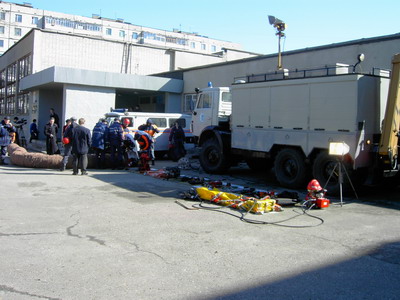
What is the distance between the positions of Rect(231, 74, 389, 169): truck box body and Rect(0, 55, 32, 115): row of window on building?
71.3 ft

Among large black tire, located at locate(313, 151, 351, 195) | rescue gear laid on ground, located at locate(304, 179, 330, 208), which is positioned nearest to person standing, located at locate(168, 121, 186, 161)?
large black tire, located at locate(313, 151, 351, 195)

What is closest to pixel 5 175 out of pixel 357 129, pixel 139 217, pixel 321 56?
pixel 139 217

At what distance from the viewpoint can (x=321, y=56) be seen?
1738 cm

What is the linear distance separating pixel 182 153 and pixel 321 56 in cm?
727

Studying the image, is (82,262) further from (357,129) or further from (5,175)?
(5,175)

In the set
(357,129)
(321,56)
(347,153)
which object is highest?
(321,56)

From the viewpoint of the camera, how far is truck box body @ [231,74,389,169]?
9.38 meters

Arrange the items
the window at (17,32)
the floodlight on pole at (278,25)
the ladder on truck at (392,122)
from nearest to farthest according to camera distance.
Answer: the ladder on truck at (392,122) → the floodlight on pole at (278,25) → the window at (17,32)

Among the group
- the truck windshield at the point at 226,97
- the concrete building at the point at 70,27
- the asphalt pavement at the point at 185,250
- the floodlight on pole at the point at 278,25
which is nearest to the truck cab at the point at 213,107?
the truck windshield at the point at 226,97

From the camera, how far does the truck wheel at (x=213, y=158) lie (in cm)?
1324

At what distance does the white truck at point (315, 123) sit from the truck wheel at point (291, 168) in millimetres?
25

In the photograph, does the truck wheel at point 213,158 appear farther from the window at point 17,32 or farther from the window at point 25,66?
the window at point 17,32

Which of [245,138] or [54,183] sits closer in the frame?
[54,183]

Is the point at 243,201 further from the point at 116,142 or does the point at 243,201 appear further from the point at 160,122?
the point at 160,122
